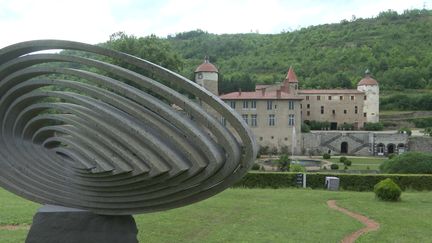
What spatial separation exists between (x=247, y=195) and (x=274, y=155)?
31.7m

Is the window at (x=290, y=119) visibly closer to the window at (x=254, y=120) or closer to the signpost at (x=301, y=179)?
the window at (x=254, y=120)

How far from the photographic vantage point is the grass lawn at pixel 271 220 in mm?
11312

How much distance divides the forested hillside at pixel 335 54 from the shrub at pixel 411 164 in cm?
4593

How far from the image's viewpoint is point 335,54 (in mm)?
102750

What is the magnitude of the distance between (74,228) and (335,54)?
99.9 metres

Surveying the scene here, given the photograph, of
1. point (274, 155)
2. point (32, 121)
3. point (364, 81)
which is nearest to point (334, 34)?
point (364, 81)

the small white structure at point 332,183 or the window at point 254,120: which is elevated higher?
the window at point 254,120

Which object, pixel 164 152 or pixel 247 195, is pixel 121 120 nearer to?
pixel 164 152

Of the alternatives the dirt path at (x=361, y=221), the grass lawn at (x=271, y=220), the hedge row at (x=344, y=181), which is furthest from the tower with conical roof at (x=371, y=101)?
the dirt path at (x=361, y=221)

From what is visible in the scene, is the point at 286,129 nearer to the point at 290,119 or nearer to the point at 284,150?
the point at 290,119

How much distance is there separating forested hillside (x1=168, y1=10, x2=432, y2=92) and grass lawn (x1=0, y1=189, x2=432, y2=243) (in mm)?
54087

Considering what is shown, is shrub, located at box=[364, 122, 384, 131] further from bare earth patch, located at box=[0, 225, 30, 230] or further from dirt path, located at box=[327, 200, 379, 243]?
bare earth patch, located at box=[0, 225, 30, 230]

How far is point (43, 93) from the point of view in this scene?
7812 mm

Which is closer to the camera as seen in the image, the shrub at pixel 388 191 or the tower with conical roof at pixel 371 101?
the shrub at pixel 388 191
